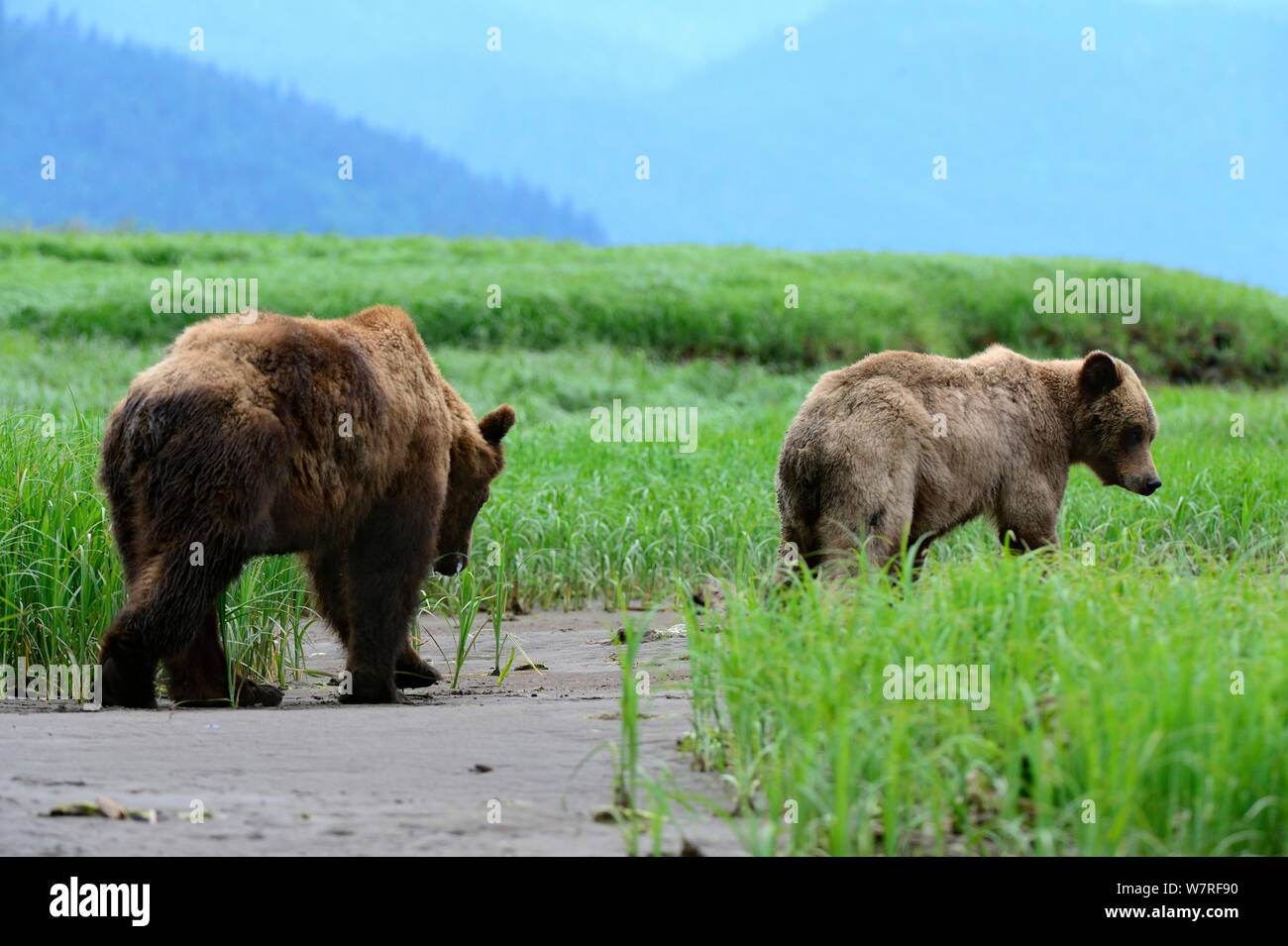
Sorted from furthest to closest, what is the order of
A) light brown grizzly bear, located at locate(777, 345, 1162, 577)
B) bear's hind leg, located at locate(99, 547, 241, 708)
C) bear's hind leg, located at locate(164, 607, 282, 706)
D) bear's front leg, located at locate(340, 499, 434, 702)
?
bear's front leg, located at locate(340, 499, 434, 702) < light brown grizzly bear, located at locate(777, 345, 1162, 577) < bear's hind leg, located at locate(164, 607, 282, 706) < bear's hind leg, located at locate(99, 547, 241, 708)

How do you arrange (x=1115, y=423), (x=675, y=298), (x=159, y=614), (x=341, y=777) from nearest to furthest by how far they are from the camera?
(x=341, y=777) < (x=159, y=614) < (x=1115, y=423) < (x=675, y=298)

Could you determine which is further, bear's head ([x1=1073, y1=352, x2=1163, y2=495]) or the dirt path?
bear's head ([x1=1073, y1=352, x2=1163, y2=495])

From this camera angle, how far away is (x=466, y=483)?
7.41 metres

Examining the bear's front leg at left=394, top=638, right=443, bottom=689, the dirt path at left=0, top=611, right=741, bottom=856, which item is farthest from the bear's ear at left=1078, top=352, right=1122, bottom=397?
the bear's front leg at left=394, top=638, right=443, bottom=689

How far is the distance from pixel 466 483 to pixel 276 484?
5.85ft

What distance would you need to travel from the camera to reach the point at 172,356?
5.87m

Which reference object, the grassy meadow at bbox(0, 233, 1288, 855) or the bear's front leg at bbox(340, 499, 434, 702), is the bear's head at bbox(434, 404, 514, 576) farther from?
the bear's front leg at bbox(340, 499, 434, 702)

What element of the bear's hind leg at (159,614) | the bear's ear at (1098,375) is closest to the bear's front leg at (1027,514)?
the bear's ear at (1098,375)

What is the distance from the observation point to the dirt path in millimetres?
3598

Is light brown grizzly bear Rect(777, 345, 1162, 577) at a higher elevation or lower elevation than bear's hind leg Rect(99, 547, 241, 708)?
higher

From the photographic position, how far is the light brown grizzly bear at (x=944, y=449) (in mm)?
6262

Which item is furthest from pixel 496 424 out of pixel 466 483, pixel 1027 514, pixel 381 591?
pixel 1027 514

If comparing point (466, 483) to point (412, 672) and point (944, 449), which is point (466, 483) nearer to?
point (412, 672)
